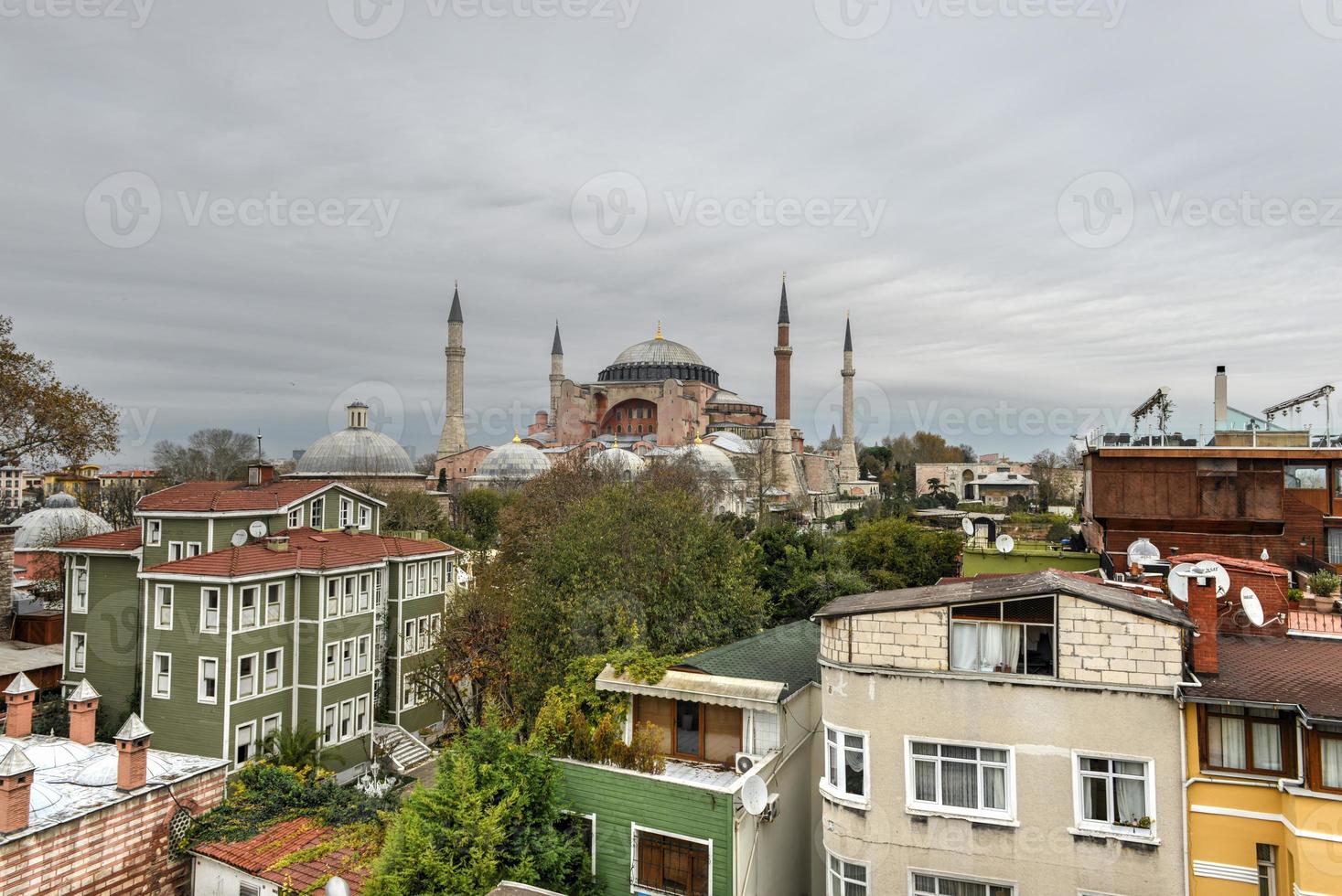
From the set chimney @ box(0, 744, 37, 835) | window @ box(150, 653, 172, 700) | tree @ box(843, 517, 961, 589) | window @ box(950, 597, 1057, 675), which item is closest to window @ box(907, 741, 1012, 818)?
window @ box(950, 597, 1057, 675)

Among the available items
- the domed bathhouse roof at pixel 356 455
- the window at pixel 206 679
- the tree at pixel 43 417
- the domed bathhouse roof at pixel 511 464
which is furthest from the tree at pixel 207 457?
the window at pixel 206 679

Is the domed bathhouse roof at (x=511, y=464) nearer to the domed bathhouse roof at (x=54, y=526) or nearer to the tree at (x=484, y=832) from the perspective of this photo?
the domed bathhouse roof at (x=54, y=526)

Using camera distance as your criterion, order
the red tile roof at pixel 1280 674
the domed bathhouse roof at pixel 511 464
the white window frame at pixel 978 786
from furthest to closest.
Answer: the domed bathhouse roof at pixel 511 464 < the white window frame at pixel 978 786 < the red tile roof at pixel 1280 674

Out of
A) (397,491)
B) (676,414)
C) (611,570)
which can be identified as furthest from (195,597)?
(676,414)

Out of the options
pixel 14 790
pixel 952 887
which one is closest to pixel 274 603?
pixel 14 790

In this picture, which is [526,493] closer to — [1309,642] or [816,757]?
[816,757]

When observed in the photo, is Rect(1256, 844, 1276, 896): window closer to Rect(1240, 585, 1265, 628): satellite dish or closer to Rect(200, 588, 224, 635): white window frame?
Rect(1240, 585, 1265, 628): satellite dish

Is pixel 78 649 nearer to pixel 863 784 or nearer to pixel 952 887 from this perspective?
pixel 863 784
